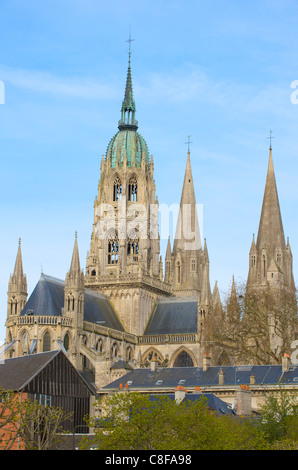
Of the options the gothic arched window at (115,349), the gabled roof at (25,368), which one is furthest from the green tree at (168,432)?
the gothic arched window at (115,349)

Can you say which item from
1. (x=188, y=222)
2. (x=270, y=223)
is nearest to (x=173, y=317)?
(x=188, y=222)

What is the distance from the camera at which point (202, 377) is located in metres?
70.2

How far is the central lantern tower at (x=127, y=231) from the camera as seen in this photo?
96.0 metres

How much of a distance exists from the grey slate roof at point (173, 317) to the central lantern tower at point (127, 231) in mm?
754

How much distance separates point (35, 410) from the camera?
53969mm

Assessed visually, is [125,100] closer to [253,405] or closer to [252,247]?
[252,247]

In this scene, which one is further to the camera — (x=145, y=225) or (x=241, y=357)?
(x=145, y=225)

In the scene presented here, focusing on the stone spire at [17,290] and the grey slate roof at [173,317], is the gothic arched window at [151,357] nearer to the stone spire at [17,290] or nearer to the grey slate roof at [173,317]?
the grey slate roof at [173,317]

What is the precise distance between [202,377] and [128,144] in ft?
126

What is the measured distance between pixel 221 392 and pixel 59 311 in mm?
22764

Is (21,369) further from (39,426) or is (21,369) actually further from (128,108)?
(128,108)

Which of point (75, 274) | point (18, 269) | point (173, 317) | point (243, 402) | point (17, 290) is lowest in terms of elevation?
point (243, 402)
